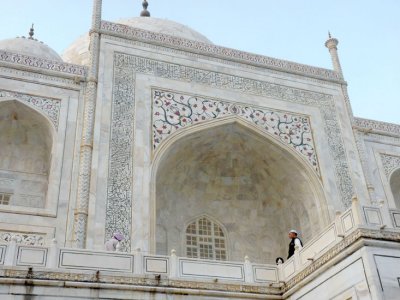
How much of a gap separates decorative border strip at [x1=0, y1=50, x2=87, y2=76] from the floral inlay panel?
155cm

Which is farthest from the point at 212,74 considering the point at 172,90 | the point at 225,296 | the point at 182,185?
the point at 225,296

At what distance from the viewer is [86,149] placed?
30.8 ft

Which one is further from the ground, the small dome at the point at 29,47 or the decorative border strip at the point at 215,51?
the small dome at the point at 29,47

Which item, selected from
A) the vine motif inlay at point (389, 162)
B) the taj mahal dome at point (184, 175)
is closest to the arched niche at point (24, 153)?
the taj mahal dome at point (184, 175)

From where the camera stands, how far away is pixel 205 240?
11.4 m

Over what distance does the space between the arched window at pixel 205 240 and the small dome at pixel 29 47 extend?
488 centimetres

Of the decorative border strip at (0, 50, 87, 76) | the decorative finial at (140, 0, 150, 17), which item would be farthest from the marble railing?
the decorative finial at (140, 0, 150, 17)

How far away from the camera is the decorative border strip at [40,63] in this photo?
10102 mm

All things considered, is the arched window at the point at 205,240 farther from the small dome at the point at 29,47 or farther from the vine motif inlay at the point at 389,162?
the small dome at the point at 29,47

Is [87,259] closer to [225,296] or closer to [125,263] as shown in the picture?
[125,263]

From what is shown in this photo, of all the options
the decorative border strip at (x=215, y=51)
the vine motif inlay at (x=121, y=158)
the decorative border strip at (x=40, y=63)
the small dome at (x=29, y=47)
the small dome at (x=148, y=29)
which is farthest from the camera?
the small dome at (x=148, y=29)

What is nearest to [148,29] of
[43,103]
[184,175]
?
[184,175]

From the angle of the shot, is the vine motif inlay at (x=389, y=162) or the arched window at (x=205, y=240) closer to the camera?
the arched window at (x=205, y=240)

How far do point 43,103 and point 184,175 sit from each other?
11.0 feet
